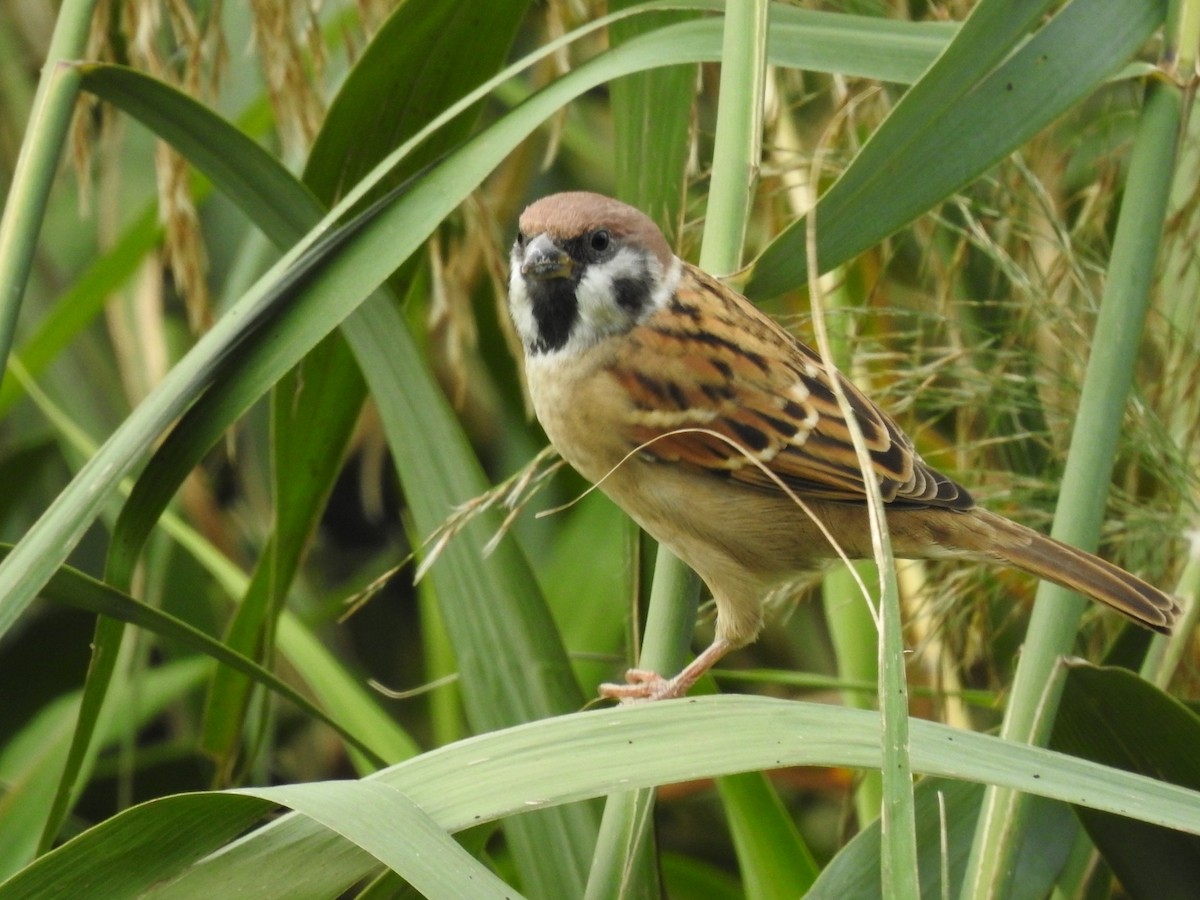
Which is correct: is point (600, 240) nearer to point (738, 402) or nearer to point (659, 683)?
point (738, 402)

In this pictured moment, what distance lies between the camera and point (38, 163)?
125 centimetres

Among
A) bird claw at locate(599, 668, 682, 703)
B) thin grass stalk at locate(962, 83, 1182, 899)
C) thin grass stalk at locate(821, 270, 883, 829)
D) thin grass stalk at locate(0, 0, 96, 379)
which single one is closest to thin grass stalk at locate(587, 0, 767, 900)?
bird claw at locate(599, 668, 682, 703)

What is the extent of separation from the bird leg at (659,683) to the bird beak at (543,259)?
1.62ft

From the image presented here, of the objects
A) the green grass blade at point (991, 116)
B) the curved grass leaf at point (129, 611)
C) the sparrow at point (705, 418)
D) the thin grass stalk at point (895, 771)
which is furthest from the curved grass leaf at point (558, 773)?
the sparrow at point (705, 418)

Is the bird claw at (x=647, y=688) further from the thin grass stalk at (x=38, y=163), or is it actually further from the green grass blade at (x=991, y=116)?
the thin grass stalk at (x=38, y=163)

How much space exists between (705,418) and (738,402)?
5 centimetres

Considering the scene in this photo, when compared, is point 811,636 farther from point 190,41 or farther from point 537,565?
point 190,41

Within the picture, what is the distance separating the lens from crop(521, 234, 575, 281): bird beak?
1684mm

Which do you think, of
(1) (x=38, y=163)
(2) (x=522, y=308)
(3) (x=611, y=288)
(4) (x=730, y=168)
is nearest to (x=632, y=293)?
(3) (x=611, y=288)

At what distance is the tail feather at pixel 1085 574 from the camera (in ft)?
4.40

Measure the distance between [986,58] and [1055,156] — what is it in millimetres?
979

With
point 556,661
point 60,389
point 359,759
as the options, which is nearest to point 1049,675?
point 556,661

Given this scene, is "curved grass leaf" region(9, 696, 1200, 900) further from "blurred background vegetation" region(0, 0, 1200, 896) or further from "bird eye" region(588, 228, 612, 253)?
"bird eye" region(588, 228, 612, 253)

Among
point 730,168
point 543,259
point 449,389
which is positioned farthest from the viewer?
point 449,389
